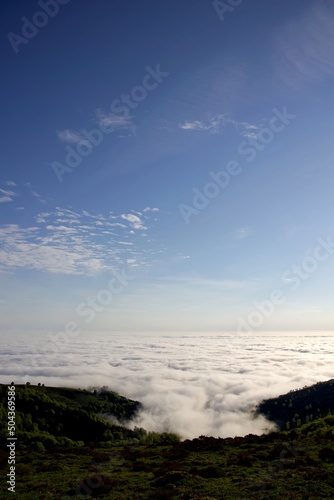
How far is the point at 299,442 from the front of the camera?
47062 millimetres

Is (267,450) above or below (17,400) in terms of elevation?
above

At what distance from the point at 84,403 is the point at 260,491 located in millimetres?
184072

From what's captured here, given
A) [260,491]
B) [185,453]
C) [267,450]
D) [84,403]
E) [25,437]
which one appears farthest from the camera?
[84,403]

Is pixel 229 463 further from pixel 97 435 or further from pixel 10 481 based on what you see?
pixel 97 435

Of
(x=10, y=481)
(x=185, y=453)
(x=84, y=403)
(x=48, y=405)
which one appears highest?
(x=10, y=481)

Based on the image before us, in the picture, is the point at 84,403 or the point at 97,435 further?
the point at 84,403

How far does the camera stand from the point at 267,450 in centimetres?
4456

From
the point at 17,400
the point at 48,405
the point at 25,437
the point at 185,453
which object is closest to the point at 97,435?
the point at 48,405

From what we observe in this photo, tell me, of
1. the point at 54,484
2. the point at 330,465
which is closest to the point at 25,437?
the point at 54,484

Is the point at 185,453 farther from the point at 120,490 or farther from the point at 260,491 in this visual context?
the point at 260,491

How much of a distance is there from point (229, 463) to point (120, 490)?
556 inches

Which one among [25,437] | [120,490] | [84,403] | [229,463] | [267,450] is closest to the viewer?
[120,490]

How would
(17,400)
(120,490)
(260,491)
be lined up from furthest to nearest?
1. (17,400)
2. (120,490)
3. (260,491)

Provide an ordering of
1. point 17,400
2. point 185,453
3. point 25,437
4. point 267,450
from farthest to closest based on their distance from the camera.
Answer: point 17,400 < point 25,437 < point 185,453 < point 267,450
